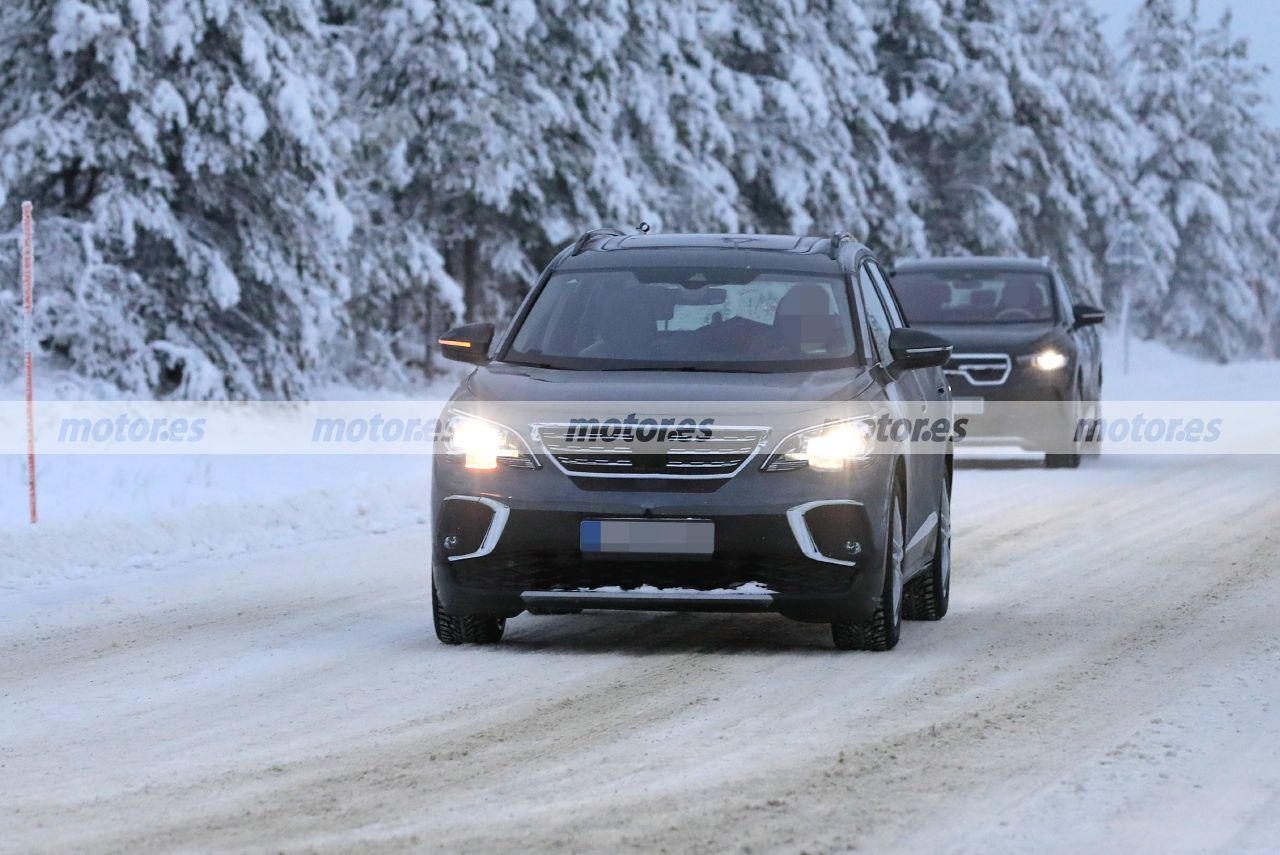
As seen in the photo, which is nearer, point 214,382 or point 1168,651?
point 1168,651

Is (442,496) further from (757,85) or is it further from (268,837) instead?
(757,85)

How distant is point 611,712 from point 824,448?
5.43 ft

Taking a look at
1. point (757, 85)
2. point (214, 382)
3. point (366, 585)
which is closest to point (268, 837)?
point (366, 585)

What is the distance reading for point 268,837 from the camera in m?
5.84

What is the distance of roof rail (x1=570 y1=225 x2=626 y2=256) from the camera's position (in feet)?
34.8

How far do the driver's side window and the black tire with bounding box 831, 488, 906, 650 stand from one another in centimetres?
85

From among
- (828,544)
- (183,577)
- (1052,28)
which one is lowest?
(1052,28)

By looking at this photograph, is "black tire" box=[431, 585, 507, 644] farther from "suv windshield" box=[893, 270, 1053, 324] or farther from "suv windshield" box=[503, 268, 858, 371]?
"suv windshield" box=[893, 270, 1053, 324]

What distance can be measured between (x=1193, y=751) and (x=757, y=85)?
34463mm

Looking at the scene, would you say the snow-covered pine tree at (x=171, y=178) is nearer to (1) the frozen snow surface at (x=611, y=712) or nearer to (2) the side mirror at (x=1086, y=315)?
(2) the side mirror at (x=1086, y=315)

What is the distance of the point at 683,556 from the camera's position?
887 cm

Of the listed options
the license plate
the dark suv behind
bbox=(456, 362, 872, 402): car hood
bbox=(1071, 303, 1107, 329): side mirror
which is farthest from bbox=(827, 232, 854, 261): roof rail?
bbox=(1071, 303, 1107, 329): side mirror

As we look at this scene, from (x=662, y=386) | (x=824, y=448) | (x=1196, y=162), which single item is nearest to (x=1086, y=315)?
(x=662, y=386)

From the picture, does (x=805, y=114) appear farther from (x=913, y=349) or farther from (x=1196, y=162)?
(x=1196, y=162)
